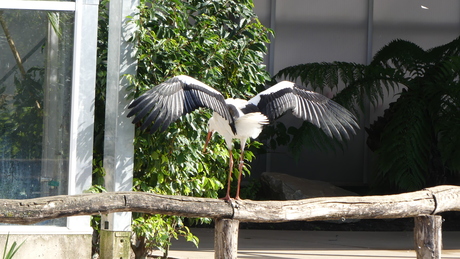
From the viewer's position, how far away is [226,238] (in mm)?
3865

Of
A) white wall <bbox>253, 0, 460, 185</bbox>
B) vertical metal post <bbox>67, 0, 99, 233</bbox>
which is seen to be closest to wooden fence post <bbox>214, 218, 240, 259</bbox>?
vertical metal post <bbox>67, 0, 99, 233</bbox>

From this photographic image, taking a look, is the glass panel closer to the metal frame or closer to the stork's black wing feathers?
the metal frame

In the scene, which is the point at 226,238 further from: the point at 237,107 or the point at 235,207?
the point at 237,107

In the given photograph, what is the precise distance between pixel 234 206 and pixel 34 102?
6.56 ft

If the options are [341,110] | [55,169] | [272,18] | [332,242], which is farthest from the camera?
[272,18]

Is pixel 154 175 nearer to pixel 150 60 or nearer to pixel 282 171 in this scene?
pixel 150 60

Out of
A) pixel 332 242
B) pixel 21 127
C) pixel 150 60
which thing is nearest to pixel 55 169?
pixel 21 127

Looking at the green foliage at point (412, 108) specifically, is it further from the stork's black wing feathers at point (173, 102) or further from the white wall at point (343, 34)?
the stork's black wing feathers at point (173, 102)

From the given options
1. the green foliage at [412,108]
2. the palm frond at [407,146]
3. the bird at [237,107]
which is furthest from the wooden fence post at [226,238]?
the palm frond at [407,146]

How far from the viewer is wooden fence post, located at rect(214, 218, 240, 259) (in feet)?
12.7

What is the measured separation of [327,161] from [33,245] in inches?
204

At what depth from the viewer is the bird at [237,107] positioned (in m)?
4.12

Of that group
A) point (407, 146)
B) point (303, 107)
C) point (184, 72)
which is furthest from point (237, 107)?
point (407, 146)

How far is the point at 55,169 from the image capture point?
508 centimetres
